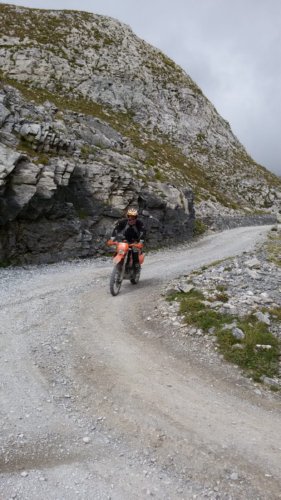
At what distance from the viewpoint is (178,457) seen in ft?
18.3

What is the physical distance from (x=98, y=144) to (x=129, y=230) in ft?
58.7

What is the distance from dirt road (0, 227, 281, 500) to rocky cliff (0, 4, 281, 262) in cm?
1026

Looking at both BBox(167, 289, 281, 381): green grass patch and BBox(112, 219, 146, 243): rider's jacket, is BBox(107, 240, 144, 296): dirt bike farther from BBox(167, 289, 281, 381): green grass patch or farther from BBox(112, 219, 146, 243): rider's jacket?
BBox(167, 289, 281, 381): green grass patch

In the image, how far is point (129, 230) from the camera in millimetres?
15172

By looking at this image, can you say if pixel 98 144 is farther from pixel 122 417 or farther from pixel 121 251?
pixel 122 417

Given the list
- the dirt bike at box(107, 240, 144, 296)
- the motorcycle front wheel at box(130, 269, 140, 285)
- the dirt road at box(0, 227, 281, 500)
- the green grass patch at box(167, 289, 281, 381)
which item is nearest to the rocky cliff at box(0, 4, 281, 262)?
the motorcycle front wheel at box(130, 269, 140, 285)

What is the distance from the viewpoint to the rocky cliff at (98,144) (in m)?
20.5

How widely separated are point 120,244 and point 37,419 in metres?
8.77

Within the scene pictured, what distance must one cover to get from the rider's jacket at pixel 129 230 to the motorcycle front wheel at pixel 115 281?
1.62 metres

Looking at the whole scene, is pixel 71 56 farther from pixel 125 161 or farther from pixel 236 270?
pixel 236 270

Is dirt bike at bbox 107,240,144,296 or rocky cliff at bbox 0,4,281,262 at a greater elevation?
rocky cliff at bbox 0,4,281,262

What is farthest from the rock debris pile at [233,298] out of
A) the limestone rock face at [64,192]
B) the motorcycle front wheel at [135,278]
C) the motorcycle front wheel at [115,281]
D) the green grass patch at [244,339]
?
the limestone rock face at [64,192]

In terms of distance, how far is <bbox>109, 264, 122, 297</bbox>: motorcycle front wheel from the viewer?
13.9 m

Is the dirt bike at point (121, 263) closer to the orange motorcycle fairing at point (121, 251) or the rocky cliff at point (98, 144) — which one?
the orange motorcycle fairing at point (121, 251)
